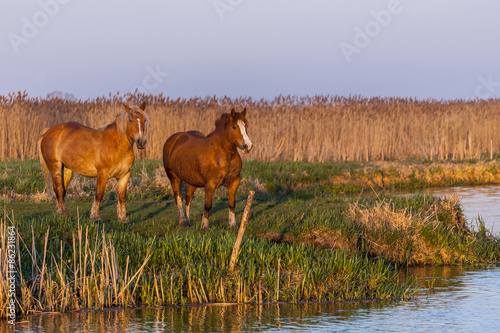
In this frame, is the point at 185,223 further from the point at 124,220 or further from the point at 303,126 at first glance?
the point at 303,126

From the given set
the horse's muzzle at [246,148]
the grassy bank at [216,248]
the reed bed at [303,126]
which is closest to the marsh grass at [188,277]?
the grassy bank at [216,248]

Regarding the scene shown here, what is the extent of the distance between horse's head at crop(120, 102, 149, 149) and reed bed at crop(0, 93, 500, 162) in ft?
39.2

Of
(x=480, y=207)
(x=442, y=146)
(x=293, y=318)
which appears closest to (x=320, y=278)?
(x=293, y=318)

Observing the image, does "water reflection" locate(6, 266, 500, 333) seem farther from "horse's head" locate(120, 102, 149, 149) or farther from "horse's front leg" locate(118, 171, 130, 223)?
"horse's front leg" locate(118, 171, 130, 223)

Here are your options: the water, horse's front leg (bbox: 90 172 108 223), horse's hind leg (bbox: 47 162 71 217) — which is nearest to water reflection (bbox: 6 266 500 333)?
the water

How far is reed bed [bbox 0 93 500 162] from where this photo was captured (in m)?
23.7

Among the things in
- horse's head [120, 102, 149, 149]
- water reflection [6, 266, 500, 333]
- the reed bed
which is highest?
the reed bed

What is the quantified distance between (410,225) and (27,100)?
62.2 feet

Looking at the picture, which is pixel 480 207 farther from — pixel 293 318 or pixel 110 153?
pixel 293 318

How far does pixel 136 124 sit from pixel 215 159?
1.33m

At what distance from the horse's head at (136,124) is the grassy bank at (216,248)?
146 cm

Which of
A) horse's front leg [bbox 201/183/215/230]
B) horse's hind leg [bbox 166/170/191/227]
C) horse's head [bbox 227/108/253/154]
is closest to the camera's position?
horse's head [bbox 227/108/253/154]

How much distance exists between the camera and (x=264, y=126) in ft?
83.0

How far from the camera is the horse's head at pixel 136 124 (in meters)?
10.9
